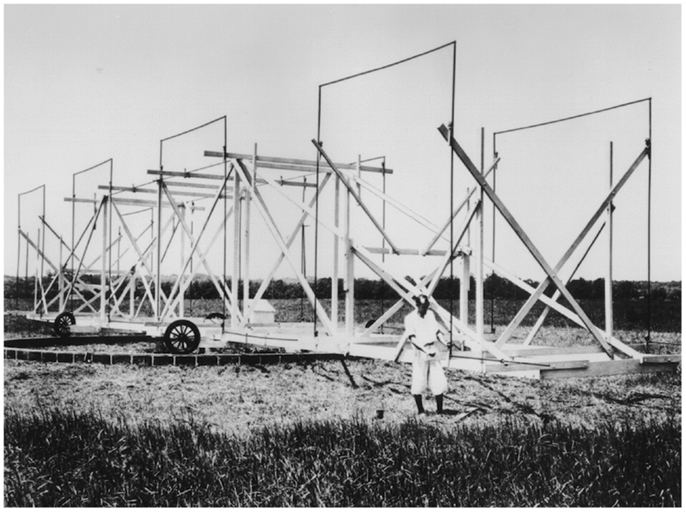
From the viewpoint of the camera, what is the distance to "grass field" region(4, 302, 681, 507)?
759 centimetres

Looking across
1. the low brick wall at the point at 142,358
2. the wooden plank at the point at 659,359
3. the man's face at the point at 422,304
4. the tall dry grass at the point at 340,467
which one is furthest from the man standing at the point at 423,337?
the low brick wall at the point at 142,358

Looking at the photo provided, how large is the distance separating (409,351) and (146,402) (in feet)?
13.3

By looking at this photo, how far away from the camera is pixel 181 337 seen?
15.9 m

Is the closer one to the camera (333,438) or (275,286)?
(333,438)

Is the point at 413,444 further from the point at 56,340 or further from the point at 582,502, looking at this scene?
the point at 56,340

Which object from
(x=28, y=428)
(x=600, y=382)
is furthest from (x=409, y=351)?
(x=600, y=382)

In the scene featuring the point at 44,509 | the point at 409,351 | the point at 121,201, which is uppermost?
the point at 121,201

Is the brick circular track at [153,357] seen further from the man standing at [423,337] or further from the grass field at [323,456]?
the man standing at [423,337]

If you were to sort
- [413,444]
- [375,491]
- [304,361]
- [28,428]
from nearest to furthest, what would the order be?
[375,491], [413,444], [28,428], [304,361]

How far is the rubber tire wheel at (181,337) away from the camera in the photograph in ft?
51.6

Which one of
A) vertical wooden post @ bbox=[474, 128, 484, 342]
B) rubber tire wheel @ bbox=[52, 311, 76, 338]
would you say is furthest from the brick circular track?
vertical wooden post @ bbox=[474, 128, 484, 342]

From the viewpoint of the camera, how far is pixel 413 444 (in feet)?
29.0

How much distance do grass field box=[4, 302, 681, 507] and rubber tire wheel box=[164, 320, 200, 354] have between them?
116 inches

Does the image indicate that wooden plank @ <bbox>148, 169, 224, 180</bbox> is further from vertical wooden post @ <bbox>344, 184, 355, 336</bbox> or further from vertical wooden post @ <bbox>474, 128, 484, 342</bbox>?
vertical wooden post @ <bbox>474, 128, 484, 342</bbox>
